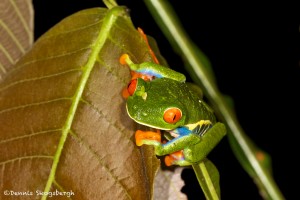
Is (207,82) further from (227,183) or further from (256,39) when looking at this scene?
(227,183)

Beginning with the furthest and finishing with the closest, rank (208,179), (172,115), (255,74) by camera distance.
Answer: (255,74), (172,115), (208,179)

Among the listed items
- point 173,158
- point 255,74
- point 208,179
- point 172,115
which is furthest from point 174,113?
point 255,74

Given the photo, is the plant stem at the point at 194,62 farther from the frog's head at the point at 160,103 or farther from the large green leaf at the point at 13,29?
the large green leaf at the point at 13,29

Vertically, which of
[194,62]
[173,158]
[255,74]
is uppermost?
[194,62]

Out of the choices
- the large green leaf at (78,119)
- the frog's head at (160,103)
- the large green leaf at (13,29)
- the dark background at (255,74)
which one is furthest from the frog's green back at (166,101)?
the dark background at (255,74)

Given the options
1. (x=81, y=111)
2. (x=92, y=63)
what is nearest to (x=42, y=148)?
(x=81, y=111)

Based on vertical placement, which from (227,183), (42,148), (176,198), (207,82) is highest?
(42,148)

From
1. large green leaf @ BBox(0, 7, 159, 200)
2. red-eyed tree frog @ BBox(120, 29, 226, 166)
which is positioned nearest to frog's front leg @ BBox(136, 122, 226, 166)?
red-eyed tree frog @ BBox(120, 29, 226, 166)

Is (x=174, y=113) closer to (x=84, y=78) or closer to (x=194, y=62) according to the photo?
(x=194, y=62)
